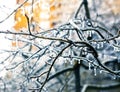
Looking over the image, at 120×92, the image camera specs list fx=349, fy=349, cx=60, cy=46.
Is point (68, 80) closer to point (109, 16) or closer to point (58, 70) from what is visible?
point (58, 70)

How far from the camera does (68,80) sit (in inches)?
165

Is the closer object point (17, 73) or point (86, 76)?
point (17, 73)

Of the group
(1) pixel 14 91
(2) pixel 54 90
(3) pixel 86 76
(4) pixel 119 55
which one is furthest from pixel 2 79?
(4) pixel 119 55

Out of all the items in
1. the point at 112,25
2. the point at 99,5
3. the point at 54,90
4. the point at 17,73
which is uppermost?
the point at 99,5

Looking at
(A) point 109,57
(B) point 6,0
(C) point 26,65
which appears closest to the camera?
(C) point 26,65

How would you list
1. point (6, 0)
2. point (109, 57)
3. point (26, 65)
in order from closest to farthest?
point (26, 65), point (6, 0), point (109, 57)

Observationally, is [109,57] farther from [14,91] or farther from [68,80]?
[14,91]

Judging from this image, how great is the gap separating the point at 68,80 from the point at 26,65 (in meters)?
0.81

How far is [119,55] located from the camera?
13.0 ft

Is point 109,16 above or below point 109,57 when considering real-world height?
above

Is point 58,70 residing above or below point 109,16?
below

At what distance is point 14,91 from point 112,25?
1407 mm

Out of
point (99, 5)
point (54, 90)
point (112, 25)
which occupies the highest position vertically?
point (99, 5)

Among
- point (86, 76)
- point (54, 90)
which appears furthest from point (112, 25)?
point (54, 90)
